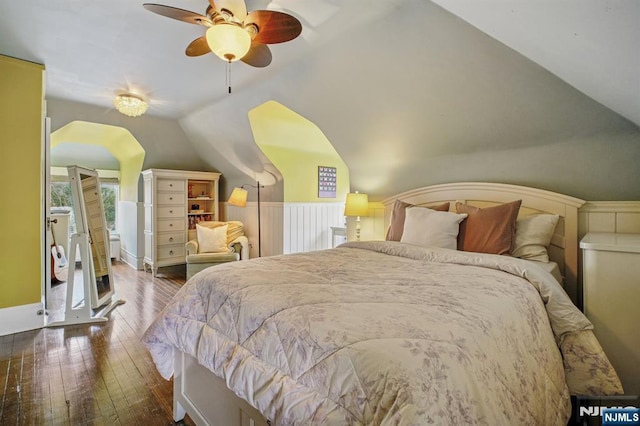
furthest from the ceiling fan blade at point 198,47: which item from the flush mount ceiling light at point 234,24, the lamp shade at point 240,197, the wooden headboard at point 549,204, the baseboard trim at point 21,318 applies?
the lamp shade at point 240,197

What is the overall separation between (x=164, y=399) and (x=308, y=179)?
352 centimetres

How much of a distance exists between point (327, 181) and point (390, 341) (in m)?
4.38

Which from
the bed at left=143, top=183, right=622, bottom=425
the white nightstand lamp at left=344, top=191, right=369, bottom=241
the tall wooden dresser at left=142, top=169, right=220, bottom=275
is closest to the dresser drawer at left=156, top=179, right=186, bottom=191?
the tall wooden dresser at left=142, top=169, right=220, bottom=275

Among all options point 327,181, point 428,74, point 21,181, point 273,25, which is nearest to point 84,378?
point 21,181

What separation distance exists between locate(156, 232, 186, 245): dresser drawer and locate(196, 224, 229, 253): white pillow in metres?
0.72

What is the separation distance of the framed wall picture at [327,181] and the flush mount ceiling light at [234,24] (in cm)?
320

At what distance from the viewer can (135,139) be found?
4746mm

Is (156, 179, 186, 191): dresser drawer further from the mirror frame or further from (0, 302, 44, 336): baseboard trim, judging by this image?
(0, 302, 44, 336): baseboard trim

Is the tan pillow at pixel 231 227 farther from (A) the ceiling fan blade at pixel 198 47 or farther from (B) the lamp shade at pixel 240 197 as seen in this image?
(A) the ceiling fan blade at pixel 198 47

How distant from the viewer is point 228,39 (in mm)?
1653

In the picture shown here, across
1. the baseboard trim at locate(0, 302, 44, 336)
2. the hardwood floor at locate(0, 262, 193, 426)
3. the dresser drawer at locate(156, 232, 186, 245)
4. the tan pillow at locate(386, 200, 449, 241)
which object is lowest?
the hardwood floor at locate(0, 262, 193, 426)

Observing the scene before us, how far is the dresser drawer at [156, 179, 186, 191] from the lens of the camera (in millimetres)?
4887

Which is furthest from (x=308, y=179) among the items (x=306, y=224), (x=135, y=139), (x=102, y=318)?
(x=102, y=318)

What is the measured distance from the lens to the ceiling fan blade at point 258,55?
2.02 meters
